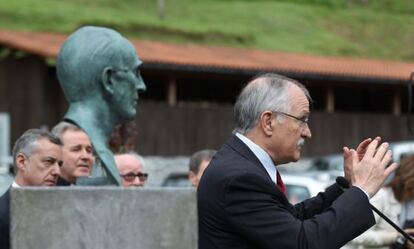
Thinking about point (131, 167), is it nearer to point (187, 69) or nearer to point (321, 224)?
point (321, 224)

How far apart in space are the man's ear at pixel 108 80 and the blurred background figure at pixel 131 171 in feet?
1.75

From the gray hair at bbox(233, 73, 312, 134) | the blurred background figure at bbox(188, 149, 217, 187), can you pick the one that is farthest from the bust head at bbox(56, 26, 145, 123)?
the gray hair at bbox(233, 73, 312, 134)

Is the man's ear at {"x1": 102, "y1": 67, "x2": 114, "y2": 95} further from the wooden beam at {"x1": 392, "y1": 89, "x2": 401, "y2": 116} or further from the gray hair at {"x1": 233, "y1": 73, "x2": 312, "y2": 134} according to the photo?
the wooden beam at {"x1": 392, "y1": 89, "x2": 401, "y2": 116}

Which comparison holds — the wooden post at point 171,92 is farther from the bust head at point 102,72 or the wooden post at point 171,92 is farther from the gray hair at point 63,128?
the gray hair at point 63,128

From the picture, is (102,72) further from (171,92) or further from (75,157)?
(171,92)

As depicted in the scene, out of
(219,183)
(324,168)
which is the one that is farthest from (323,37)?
(219,183)

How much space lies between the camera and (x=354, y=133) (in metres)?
32.3

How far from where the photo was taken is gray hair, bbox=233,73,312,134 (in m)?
4.06

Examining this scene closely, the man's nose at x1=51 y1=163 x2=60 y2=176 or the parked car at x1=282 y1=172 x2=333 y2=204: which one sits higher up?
the man's nose at x1=51 y1=163 x2=60 y2=176

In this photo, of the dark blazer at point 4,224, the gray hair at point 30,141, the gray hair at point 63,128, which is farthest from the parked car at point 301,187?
the dark blazer at point 4,224

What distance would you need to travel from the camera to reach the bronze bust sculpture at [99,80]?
704 cm

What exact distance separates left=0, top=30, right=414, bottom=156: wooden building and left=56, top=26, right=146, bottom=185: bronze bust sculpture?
65.4 feet

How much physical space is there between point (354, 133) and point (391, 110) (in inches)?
108

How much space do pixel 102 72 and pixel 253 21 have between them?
161 ft
